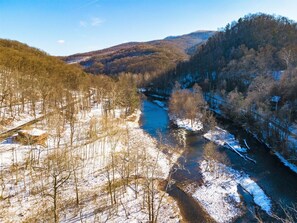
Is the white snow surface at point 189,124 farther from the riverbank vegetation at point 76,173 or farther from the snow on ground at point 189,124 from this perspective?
the riverbank vegetation at point 76,173

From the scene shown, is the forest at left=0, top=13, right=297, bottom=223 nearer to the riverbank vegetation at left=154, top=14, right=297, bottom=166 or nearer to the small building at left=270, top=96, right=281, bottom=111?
the small building at left=270, top=96, right=281, bottom=111

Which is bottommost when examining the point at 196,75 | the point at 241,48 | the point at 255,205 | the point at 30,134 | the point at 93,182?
the point at 255,205

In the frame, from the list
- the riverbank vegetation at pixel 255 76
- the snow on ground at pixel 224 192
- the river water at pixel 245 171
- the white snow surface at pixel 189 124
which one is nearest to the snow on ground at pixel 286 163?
the river water at pixel 245 171

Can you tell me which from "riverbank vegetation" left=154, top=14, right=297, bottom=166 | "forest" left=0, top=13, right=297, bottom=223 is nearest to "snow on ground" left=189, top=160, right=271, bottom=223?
"forest" left=0, top=13, right=297, bottom=223

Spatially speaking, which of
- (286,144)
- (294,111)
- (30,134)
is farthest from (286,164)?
(30,134)

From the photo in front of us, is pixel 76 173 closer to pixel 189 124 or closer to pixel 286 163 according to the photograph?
pixel 286 163

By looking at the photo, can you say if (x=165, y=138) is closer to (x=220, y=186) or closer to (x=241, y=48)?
(x=220, y=186)
